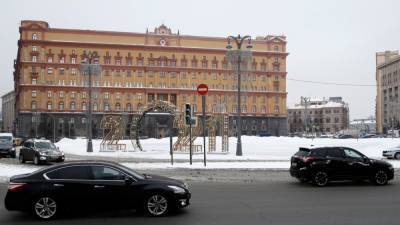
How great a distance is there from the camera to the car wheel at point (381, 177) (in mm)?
17781

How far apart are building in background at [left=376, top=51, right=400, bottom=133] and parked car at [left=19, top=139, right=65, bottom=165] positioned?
5192 inches

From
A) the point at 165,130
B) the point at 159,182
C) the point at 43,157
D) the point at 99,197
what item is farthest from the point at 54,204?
the point at 165,130

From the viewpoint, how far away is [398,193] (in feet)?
50.7

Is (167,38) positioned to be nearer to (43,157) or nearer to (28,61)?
(28,61)

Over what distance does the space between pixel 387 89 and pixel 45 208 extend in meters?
169

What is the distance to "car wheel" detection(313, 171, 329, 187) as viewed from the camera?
1747 cm

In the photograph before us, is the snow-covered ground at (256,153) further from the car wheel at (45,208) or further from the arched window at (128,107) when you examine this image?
the arched window at (128,107)

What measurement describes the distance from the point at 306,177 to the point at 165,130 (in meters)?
97.1

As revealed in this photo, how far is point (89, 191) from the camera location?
36.2 feet

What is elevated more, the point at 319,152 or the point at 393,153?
the point at 319,152

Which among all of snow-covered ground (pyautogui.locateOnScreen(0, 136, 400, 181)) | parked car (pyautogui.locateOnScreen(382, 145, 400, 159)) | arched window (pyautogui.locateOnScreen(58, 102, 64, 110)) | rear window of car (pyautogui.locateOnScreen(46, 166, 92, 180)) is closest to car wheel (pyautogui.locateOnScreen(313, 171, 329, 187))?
snow-covered ground (pyautogui.locateOnScreen(0, 136, 400, 181))

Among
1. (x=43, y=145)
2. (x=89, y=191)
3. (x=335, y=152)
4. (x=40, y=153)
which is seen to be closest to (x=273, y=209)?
(x=89, y=191)

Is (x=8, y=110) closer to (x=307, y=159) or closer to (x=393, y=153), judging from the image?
(x=393, y=153)

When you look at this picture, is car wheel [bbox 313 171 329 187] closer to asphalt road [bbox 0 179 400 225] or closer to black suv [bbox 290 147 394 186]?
black suv [bbox 290 147 394 186]
